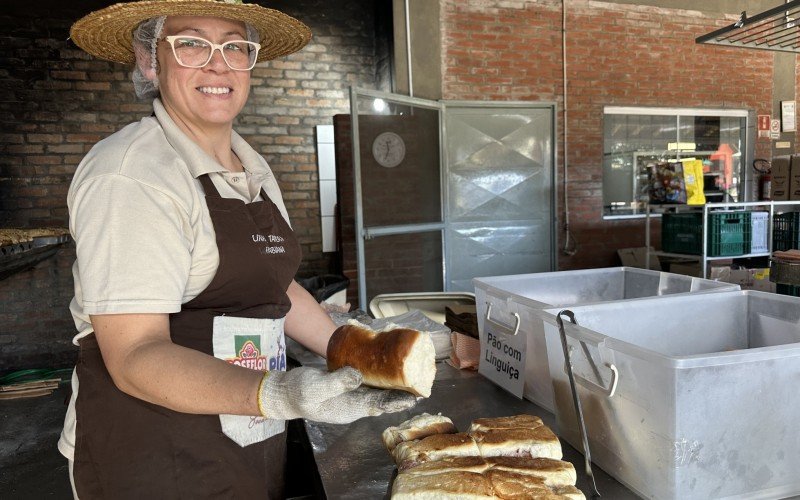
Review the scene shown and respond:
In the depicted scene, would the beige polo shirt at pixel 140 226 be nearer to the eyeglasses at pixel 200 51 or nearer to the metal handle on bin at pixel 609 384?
the eyeglasses at pixel 200 51

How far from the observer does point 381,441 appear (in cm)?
142

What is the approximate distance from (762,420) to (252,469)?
3.66 feet

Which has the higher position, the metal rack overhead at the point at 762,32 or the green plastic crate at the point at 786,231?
the metal rack overhead at the point at 762,32

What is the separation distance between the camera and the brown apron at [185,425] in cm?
117

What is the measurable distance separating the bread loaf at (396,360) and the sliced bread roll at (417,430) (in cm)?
22

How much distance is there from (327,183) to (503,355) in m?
4.69

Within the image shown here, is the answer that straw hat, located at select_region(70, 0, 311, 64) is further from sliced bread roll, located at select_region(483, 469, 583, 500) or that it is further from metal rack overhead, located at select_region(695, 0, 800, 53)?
metal rack overhead, located at select_region(695, 0, 800, 53)

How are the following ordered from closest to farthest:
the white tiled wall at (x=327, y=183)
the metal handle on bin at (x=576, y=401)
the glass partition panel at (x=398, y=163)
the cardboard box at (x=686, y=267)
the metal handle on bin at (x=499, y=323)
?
the metal handle on bin at (x=576, y=401)
the metal handle on bin at (x=499, y=323)
the glass partition panel at (x=398, y=163)
the cardboard box at (x=686, y=267)
the white tiled wall at (x=327, y=183)

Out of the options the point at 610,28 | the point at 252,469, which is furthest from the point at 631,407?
the point at 610,28

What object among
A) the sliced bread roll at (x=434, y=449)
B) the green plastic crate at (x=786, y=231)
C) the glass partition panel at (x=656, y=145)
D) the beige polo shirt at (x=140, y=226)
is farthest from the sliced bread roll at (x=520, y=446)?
the glass partition panel at (x=656, y=145)

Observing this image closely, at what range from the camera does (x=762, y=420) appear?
0.97 m

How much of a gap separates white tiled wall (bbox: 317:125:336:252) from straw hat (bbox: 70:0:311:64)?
4.18 meters

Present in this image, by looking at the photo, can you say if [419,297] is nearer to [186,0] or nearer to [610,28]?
[186,0]

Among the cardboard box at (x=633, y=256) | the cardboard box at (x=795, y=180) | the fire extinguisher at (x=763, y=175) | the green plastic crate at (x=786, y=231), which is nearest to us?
the green plastic crate at (x=786, y=231)
